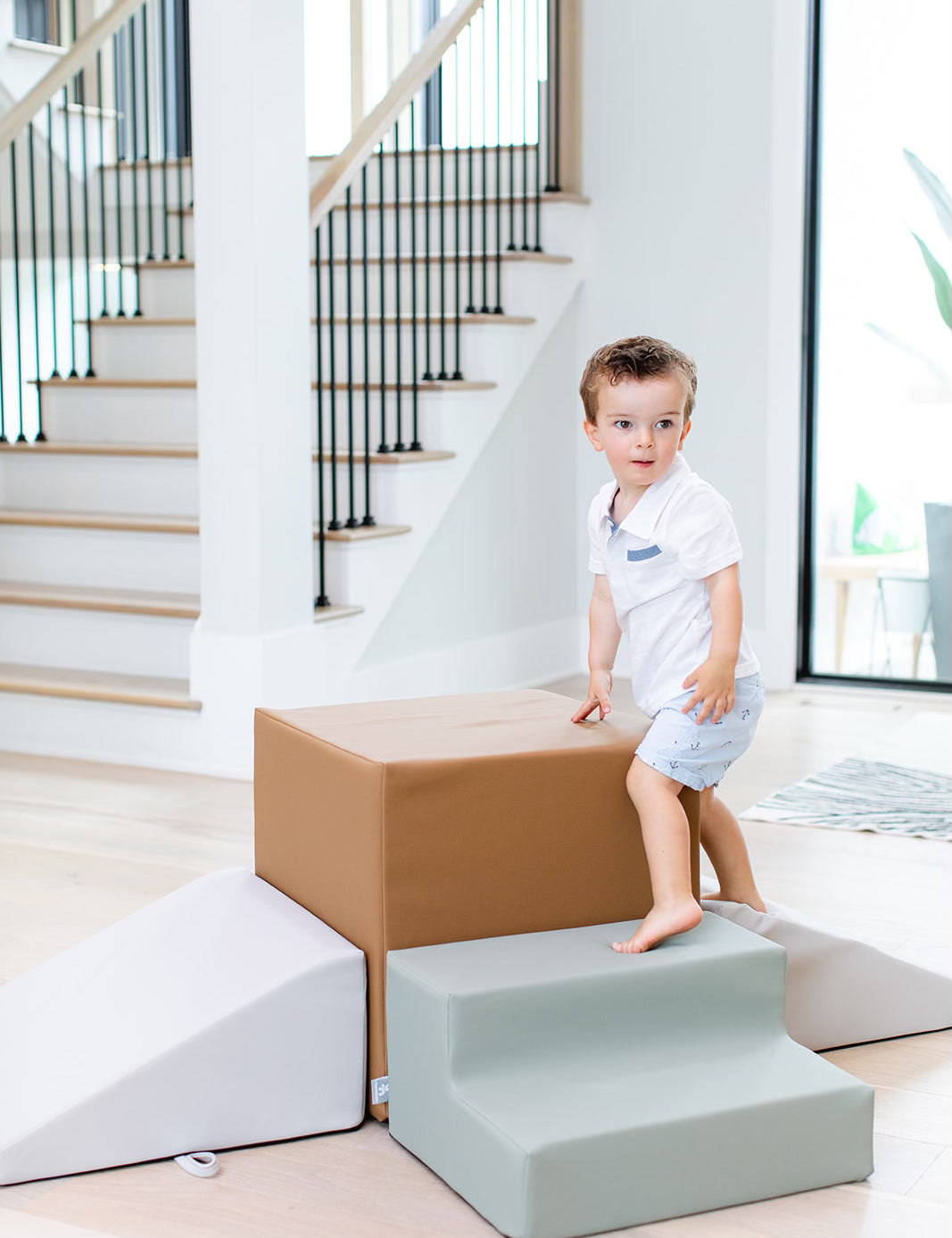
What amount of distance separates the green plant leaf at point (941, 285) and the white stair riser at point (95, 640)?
234cm

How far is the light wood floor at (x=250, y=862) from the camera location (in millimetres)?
1578

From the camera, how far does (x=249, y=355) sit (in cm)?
339

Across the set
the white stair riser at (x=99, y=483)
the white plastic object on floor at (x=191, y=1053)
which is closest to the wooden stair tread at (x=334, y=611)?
the white stair riser at (x=99, y=483)

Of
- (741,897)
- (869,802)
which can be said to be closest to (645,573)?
(741,897)

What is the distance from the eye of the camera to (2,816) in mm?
3203

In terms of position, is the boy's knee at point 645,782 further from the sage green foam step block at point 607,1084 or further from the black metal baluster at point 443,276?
the black metal baluster at point 443,276

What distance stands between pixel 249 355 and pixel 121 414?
1265 mm

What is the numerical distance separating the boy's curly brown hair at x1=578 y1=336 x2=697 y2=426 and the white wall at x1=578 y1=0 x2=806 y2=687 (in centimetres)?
270

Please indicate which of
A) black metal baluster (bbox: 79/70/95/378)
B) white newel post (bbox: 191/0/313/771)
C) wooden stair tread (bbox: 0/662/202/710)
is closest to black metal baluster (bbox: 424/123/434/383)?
white newel post (bbox: 191/0/313/771)

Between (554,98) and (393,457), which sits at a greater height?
(554,98)

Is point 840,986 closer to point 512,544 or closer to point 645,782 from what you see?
point 645,782

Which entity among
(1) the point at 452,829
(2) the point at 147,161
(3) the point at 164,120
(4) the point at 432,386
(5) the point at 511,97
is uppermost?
(3) the point at 164,120

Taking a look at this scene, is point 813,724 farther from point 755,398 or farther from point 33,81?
point 33,81

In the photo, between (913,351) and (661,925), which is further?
(913,351)
